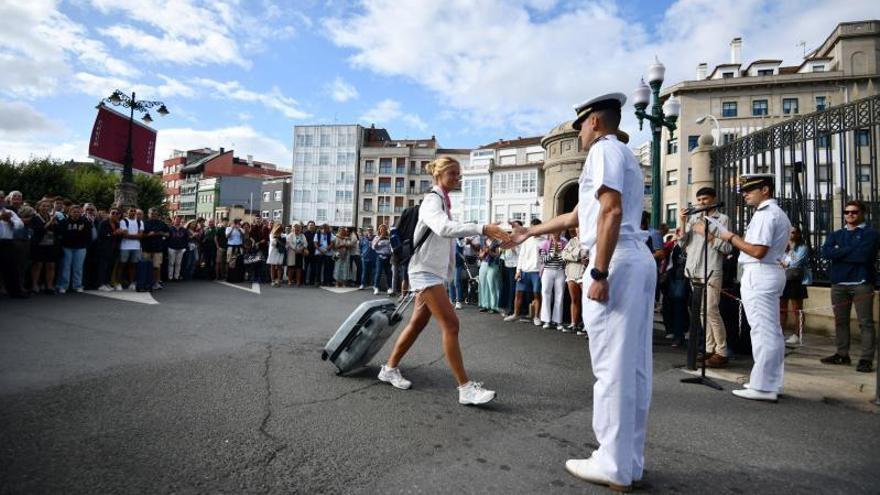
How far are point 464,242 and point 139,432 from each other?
10.7 metres

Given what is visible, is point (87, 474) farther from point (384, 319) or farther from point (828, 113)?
point (828, 113)

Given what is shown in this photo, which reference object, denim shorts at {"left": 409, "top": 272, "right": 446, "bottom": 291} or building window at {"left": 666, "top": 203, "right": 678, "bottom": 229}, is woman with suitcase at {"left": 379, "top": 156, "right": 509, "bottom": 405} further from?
building window at {"left": 666, "top": 203, "right": 678, "bottom": 229}

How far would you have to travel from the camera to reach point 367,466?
270cm

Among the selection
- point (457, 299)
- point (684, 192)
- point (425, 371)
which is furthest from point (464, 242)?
point (684, 192)

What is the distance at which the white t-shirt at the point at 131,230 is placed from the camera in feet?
36.4

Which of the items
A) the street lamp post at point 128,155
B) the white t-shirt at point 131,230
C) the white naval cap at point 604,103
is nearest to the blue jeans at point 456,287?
the white t-shirt at point 131,230

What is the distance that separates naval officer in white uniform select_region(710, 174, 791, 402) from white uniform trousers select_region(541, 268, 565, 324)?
14.0ft

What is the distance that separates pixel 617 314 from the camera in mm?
2590

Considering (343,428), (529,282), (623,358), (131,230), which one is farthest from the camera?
(131,230)

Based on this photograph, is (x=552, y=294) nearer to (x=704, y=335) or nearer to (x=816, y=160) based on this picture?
(x=704, y=335)

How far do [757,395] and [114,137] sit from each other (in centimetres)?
2730

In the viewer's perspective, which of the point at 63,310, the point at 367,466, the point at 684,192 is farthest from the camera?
the point at 684,192

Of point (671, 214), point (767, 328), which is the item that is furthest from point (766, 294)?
point (671, 214)

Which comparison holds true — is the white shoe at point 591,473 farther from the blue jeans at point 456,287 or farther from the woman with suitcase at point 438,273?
the blue jeans at point 456,287
